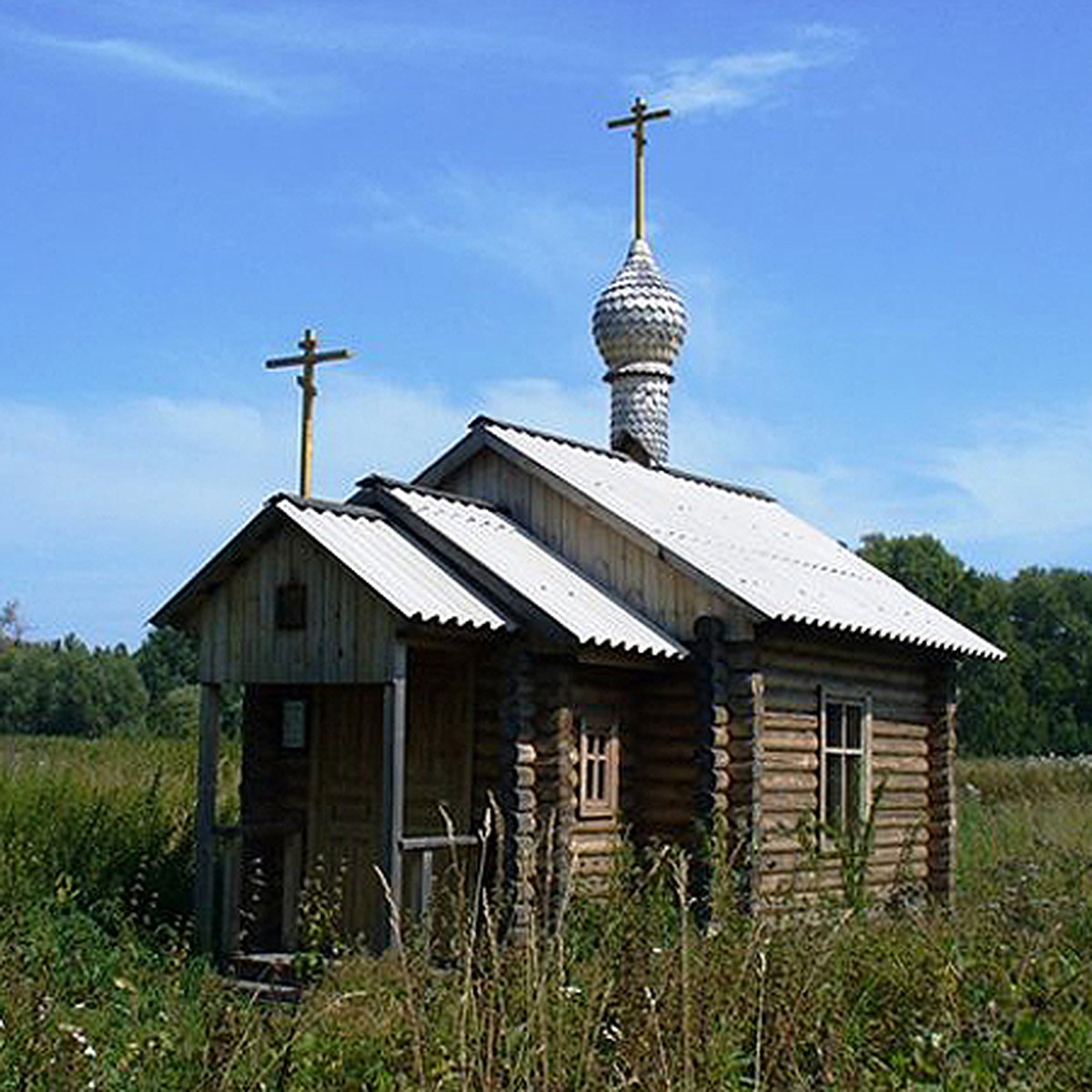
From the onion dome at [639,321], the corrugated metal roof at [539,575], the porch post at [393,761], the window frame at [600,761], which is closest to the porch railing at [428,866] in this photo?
the porch post at [393,761]

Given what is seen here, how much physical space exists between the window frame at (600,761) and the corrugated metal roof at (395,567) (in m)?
1.73

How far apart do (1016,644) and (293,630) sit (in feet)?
201

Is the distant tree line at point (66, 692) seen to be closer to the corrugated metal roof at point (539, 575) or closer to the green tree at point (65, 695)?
the green tree at point (65, 695)

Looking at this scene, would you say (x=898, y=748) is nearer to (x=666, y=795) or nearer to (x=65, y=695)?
(x=666, y=795)

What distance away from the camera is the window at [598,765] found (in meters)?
14.3

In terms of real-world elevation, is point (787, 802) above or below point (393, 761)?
below

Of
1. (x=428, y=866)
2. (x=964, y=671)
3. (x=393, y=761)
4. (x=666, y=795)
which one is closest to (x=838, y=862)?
(x=666, y=795)

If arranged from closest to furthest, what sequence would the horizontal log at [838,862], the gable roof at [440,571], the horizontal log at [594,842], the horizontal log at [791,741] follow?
the gable roof at [440,571]
the horizontal log at [594,842]
the horizontal log at [838,862]
the horizontal log at [791,741]

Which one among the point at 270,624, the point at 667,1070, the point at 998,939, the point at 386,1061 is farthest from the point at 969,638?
the point at 667,1070

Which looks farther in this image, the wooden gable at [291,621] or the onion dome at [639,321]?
the onion dome at [639,321]

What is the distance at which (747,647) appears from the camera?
1468 centimetres

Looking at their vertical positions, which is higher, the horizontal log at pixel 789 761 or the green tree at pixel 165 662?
the green tree at pixel 165 662

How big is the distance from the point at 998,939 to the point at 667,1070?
3587 mm

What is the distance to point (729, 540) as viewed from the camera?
671 inches
